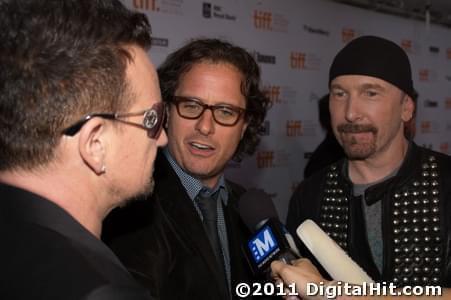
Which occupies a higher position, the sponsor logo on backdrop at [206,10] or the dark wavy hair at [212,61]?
the sponsor logo on backdrop at [206,10]

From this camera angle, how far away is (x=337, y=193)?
1655 millimetres

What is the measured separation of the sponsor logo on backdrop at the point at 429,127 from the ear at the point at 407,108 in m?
3.12

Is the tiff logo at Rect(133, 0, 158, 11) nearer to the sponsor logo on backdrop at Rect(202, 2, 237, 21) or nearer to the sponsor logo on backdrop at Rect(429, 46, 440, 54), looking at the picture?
the sponsor logo on backdrop at Rect(202, 2, 237, 21)

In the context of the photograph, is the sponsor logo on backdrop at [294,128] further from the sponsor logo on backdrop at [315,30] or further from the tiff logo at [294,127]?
the sponsor logo on backdrop at [315,30]

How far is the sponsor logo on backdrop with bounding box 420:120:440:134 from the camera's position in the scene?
4656 millimetres

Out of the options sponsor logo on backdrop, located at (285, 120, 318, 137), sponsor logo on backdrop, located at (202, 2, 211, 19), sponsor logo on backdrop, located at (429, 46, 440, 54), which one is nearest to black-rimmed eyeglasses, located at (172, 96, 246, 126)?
sponsor logo on backdrop, located at (202, 2, 211, 19)

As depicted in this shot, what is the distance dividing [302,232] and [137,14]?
25.2 inches

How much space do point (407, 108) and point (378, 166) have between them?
0.95 ft

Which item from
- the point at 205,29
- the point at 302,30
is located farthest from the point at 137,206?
the point at 302,30

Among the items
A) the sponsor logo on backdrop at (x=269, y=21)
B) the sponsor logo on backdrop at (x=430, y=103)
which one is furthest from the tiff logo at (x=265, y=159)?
the sponsor logo on backdrop at (x=430, y=103)

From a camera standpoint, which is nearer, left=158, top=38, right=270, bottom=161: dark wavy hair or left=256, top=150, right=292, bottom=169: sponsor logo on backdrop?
left=158, top=38, right=270, bottom=161: dark wavy hair

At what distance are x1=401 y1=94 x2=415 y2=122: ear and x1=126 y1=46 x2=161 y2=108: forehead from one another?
1165 mm

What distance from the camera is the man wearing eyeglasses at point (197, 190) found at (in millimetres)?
1231

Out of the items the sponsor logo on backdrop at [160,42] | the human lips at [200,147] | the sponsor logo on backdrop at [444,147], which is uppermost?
A: the sponsor logo on backdrop at [160,42]
